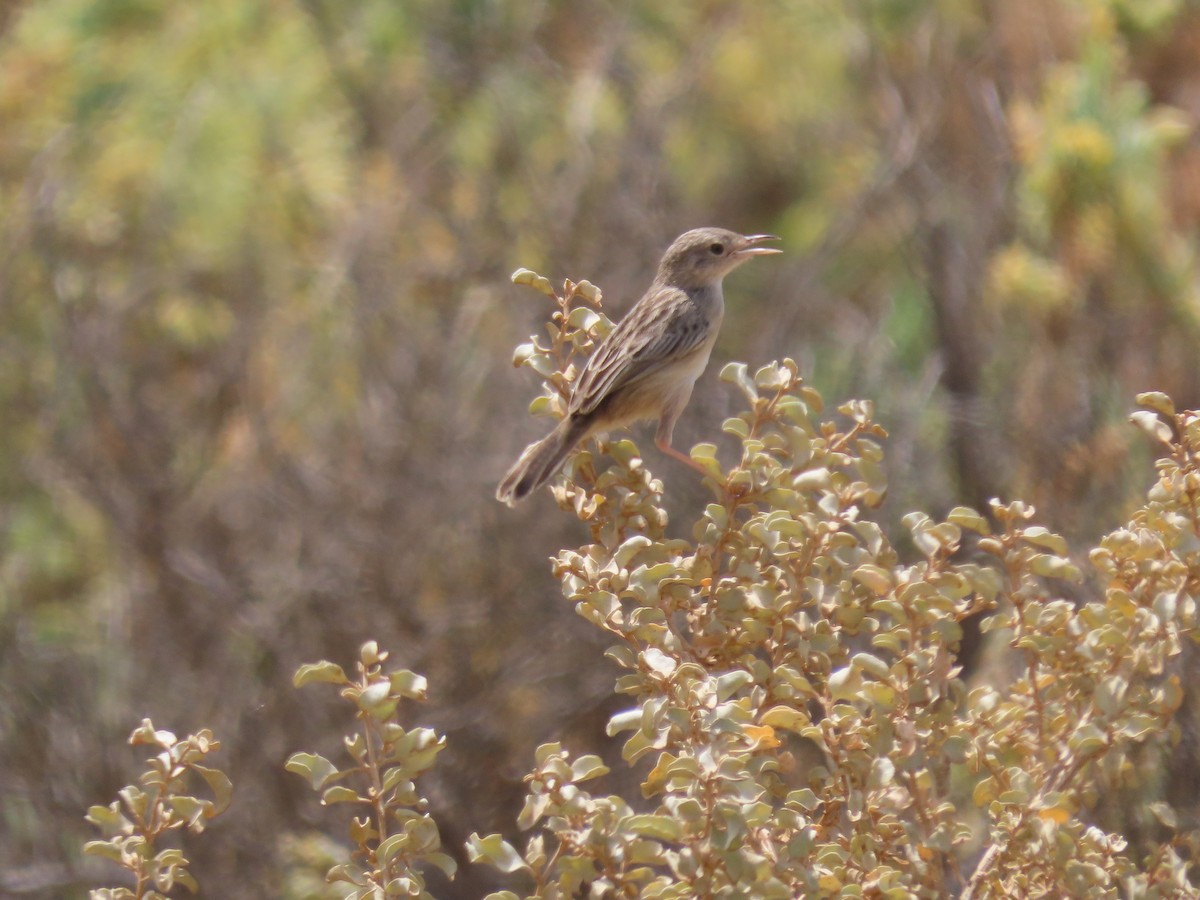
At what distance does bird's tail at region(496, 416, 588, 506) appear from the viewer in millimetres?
3588

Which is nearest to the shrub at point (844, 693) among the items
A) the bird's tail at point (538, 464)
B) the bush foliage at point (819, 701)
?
the bush foliage at point (819, 701)

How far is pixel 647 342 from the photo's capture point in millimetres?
4395

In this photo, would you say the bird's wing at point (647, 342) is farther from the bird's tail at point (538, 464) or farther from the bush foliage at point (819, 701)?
the bush foliage at point (819, 701)

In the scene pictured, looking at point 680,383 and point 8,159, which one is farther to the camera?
point 8,159

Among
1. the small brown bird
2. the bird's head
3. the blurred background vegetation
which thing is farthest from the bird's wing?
the blurred background vegetation

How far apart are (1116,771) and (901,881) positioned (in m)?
1.01

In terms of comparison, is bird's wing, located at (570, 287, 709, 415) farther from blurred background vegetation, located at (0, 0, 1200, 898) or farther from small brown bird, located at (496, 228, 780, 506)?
blurred background vegetation, located at (0, 0, 1200, 898)

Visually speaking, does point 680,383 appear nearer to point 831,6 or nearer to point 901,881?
point 901,881

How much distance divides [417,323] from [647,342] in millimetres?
2366

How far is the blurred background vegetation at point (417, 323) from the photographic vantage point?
5609 mm

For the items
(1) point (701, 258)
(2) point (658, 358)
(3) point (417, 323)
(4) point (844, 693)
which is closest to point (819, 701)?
(4) point (844, 693)

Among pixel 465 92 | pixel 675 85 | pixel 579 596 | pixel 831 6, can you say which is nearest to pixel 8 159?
pixel 465 92

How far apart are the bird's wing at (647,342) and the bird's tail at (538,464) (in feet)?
0.77

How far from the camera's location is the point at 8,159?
836cm
